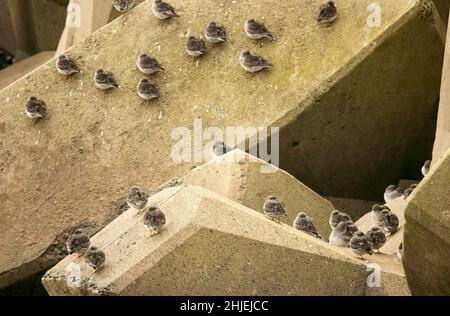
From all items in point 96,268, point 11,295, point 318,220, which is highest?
point 96,268

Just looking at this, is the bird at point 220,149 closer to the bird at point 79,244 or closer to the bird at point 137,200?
the bird at point 137,200

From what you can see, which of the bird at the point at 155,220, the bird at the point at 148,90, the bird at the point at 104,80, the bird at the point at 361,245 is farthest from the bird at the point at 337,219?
the bird at the point at 104,80

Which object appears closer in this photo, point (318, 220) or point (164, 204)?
point (164, 204)

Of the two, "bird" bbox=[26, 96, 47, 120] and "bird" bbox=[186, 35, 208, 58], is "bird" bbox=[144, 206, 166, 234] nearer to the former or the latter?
"bird" bbox=[26, 96, 47, 120]

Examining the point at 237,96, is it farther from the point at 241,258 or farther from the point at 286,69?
the point at 241,258

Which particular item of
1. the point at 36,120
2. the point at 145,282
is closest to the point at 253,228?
the point at 145,282

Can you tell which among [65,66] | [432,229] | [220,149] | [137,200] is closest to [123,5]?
[65,66]

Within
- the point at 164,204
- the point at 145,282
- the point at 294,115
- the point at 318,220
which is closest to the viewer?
the point at 145,282

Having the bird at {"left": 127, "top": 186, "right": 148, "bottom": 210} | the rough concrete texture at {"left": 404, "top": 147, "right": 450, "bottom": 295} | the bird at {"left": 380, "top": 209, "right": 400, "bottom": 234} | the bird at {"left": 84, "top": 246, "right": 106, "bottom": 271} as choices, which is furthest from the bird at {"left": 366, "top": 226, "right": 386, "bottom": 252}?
the bird at {"left": 84, "top": 246, "right": 106, "bottom": 271}
